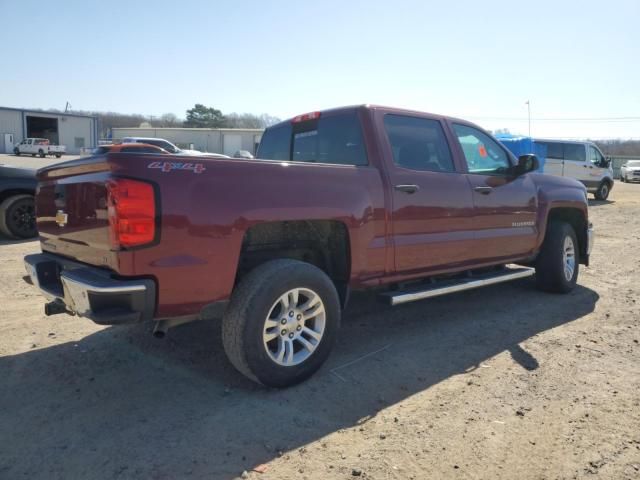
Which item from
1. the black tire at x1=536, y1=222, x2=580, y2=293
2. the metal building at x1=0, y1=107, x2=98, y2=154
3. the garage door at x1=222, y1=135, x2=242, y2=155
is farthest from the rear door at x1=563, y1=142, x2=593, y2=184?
the metal building at x1=0, y1=107, x2=98, y2=154

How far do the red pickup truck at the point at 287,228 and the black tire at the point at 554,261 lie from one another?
2.09 feet

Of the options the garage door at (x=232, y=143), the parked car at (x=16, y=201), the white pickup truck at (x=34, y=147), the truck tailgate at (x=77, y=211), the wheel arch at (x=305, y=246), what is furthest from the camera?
the garage door at (x=232, y=143)

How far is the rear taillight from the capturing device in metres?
2.61

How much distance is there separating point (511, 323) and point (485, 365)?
1.16m

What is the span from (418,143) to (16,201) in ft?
23.0

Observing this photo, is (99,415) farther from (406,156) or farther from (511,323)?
(511,323)

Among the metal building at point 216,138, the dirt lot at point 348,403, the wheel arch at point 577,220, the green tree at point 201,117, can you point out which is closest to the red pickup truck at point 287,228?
the dirt lot at point 348,403

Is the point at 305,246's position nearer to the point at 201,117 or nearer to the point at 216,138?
the point at 216,138

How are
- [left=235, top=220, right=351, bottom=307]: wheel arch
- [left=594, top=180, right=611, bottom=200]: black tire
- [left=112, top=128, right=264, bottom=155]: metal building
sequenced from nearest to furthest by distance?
[left=235, top=220, right=351, bottom=307]: wheel arch
[left=594, top=180, right=611, bottom=200]: black tire
[left=112, top=128, right=264, bottom=155]: metal building

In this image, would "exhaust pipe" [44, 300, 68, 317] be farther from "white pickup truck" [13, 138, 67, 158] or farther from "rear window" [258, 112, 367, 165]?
"white pickup truck" [13, 138, 67, 158]

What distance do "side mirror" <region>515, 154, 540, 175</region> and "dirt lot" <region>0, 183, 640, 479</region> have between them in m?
1.48

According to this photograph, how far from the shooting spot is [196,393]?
320cm

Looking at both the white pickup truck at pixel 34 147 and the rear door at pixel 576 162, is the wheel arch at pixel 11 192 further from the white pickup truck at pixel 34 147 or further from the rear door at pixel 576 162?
the white pickup truck at pixel 34 147

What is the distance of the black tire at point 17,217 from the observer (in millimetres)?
8055
